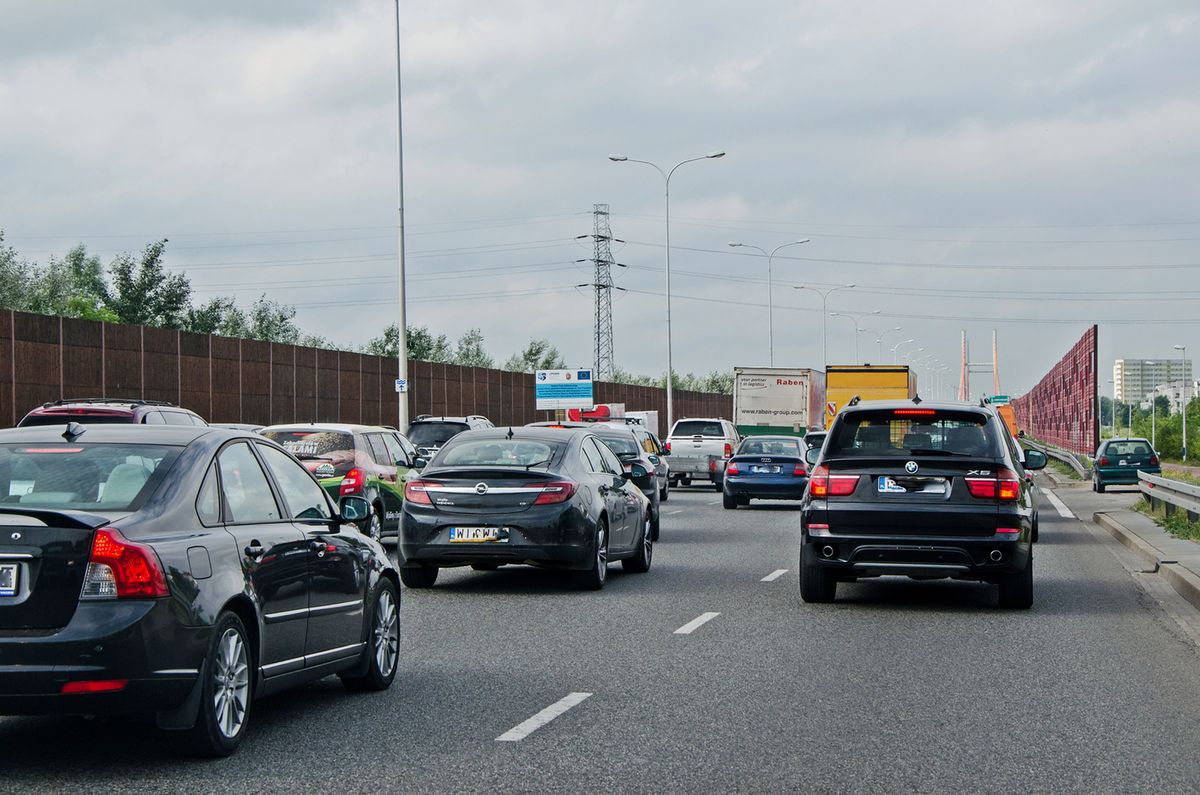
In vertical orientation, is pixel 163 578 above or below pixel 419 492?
above

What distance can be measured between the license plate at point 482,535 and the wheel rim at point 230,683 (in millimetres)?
7503

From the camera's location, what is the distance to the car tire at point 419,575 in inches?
616

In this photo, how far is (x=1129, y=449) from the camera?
42.9 m

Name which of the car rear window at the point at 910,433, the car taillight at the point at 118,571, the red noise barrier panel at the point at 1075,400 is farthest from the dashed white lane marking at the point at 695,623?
the red noise barrier panel at the point at 1075,400

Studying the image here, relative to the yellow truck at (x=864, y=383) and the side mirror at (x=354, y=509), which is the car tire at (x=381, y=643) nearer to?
the side mirror at (x=354, y=509)

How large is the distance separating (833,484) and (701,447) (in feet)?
90.0

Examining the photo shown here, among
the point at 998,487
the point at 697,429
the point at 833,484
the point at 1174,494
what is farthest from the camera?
the point at 697,429

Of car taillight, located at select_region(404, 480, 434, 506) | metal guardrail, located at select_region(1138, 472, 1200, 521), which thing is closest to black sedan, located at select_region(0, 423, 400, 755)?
car taillight, located at select_region(404, 480, 434, 506)

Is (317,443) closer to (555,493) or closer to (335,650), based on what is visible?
(555,493)

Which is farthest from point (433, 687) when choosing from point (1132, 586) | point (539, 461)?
point (1132, 586)

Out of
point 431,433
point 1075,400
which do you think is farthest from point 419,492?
point 1075,400

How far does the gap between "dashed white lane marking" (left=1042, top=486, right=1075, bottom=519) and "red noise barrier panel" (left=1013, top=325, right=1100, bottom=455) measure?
23.4 feet

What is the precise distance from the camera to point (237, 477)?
788cm

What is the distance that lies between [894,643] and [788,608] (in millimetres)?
2332
